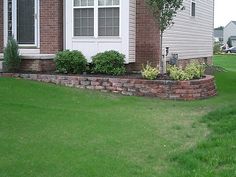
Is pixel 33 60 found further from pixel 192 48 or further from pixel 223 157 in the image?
pixel 223 157

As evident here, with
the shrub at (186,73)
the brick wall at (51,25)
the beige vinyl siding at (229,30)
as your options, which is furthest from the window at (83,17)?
the beige vinyl siding at (229,30)

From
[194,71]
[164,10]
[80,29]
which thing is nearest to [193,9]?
[164,10]

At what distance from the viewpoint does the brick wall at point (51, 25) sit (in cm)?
1570

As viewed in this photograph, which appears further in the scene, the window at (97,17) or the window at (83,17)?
the window at (83,17)

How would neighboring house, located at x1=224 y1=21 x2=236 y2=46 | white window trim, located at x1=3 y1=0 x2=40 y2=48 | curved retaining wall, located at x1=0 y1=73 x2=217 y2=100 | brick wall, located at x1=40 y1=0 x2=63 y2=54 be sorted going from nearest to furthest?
1. curved retaining wall, located at x1=0 y1=73 x2=217 y2=100
2. brick wall, located at x1=40 y1=0 x2=63 y2=54
3. white window trim, located at x1=3 y1=0 x2=40 y2=48
4. neighboring house, located at x1=224 y1=21 x2=236 y2=46

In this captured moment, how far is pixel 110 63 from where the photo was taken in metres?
14.5

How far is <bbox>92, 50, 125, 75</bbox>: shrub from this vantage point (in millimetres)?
14422

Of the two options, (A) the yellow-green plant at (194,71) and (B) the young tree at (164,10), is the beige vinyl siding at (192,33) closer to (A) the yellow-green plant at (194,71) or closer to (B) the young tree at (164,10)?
(B) the young tree at (164,10)

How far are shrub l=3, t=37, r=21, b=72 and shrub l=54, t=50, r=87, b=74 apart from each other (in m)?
1.22

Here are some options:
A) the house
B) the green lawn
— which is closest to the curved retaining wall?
the green lawn

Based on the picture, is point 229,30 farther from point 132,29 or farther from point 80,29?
point 80,29

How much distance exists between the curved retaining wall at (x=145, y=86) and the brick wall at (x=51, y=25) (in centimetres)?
192

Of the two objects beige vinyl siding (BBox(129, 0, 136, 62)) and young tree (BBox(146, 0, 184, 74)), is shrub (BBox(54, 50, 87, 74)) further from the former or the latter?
young tree (BBox(146, 0, 184, 74))

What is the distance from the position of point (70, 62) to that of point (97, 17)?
164cm
